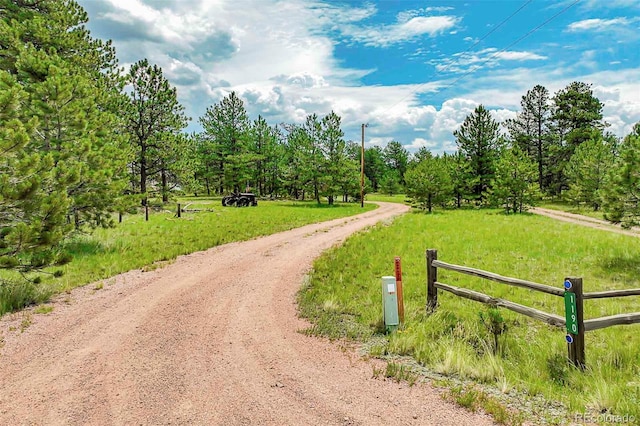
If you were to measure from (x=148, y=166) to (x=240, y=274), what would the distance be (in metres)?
24.7

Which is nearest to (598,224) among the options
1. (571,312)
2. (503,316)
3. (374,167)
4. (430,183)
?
(430,183)

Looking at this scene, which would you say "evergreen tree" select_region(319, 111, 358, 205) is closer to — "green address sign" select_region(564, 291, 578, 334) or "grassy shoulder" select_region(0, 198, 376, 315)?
"grassy shoulder" select_region(0, 198, 376, 315)

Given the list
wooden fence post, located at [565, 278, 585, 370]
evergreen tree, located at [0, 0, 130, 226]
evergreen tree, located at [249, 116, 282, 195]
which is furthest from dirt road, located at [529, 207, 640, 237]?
evergreen tree, located at [249, 116, 282, 195]

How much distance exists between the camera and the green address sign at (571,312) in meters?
5.00

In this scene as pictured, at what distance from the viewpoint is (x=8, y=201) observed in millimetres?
7473

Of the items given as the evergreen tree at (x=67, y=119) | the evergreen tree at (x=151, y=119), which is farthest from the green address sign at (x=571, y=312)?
the evergreen tree at (x=151, y=119)

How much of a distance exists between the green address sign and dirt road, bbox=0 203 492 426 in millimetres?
2076

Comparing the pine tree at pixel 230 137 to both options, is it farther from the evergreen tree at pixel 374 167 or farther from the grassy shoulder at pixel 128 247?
the evergreen tree at pixel 374 167

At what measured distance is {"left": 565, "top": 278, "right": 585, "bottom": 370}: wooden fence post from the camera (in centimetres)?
498

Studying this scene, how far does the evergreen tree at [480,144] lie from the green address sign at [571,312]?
39648mm

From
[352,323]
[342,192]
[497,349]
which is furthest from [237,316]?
[342,192]

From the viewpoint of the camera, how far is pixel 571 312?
5.03m

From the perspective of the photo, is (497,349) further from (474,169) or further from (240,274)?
(474,169)

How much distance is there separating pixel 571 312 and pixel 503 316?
9.80 ft
